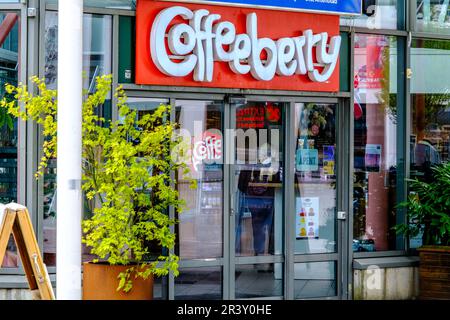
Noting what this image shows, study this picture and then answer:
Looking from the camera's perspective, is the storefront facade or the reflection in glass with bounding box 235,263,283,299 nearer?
the storefront facade

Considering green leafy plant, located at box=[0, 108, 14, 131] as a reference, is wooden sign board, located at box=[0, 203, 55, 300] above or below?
below

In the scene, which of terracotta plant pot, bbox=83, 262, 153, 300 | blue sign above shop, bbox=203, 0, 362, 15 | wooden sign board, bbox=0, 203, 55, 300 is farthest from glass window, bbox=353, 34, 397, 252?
wooden sign board, bbox=0, 203, 55, 300

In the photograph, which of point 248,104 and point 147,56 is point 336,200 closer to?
point 248,104

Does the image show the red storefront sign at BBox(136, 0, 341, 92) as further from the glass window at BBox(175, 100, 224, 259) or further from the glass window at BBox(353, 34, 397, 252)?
the glass window at BBox(353, 34, 397, 252)

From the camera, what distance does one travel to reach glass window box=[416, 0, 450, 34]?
33.1ft

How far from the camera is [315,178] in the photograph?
32.0 ft

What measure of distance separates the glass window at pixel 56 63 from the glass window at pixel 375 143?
3090 mm

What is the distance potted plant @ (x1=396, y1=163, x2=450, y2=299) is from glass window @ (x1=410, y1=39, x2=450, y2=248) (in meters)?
0.37

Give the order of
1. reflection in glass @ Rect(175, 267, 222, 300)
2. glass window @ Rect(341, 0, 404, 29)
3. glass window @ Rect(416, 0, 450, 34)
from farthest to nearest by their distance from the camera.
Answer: glass window @ Rect(416, 0, 450, 34) → glass window @ Rect(341, 0, 404, 29) → reflection in glass @ Rect(175, 267, 222, 300)

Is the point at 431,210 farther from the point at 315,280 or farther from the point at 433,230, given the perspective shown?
the point at 315,280

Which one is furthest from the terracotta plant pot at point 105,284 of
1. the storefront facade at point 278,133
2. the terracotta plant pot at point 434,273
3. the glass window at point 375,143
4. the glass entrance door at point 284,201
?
the terracotta plant pot at point 434,273

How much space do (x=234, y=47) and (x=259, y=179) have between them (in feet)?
5.12

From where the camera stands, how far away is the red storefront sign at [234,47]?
8.55 metres

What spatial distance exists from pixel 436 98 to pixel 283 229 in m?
2.59
